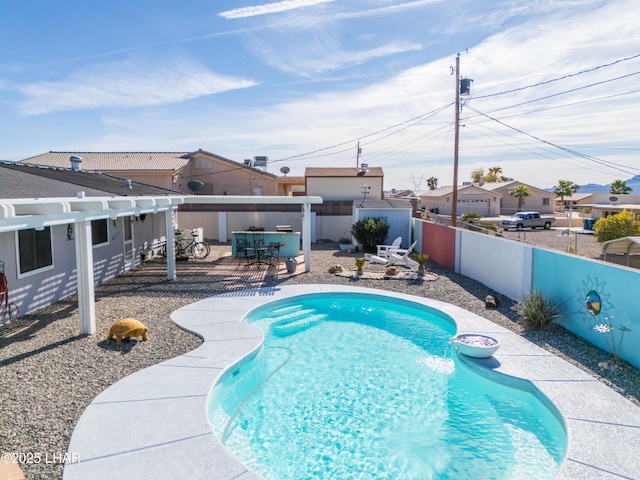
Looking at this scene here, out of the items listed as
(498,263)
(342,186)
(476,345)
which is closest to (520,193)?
(342,186)

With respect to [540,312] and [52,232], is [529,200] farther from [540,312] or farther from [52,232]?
[52,232]

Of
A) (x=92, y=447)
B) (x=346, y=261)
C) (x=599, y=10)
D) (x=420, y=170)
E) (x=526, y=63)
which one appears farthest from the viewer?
(x=420, y=170)

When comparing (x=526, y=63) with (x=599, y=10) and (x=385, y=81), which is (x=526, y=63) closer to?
(x=599, y=10)

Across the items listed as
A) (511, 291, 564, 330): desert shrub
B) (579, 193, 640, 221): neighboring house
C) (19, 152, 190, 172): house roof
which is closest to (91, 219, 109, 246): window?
(511, 291, 564, 330): desert shrub

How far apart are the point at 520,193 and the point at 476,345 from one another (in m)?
46.1

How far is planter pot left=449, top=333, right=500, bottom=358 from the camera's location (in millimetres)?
7305

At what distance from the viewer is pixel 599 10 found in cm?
1016

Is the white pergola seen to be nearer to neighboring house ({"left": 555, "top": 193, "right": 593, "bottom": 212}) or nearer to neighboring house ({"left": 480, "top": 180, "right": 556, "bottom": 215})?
neighboring house ({"left": 480, "top": 180, "right": 556, "bottom": 215})

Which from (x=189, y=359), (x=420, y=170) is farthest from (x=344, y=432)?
(x=420, y=170)

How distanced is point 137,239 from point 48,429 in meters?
11.6

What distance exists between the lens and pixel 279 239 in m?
16.9

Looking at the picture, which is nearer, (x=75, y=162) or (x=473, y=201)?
(x=75, y=162)

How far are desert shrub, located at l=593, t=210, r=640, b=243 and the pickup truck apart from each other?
13.5m

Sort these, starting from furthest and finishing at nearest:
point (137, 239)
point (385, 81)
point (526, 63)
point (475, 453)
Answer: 1. point (385, 81)
2. point (137, 239)
3. point (526, 63)
4. point (475, 453)
